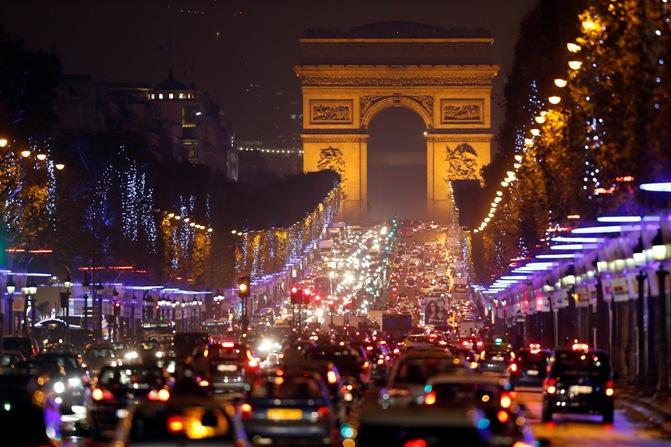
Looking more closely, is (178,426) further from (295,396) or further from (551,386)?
(551,386)

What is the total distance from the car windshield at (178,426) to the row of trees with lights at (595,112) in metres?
19.5

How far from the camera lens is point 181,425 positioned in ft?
65.5

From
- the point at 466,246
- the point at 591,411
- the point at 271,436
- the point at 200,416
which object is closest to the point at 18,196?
the point at 591,411

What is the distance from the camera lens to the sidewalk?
42250 mm

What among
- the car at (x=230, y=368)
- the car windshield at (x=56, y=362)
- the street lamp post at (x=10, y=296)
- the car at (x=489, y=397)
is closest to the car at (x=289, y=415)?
the car at (x=489, y=397)

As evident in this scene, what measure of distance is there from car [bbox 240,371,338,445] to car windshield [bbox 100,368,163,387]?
260 inches

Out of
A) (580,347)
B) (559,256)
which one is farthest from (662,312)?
(559,256)

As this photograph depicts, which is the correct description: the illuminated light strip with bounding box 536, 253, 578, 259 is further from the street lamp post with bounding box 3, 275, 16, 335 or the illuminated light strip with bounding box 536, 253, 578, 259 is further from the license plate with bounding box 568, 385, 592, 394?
the license plate with bounding box 568, 385, 592, 394

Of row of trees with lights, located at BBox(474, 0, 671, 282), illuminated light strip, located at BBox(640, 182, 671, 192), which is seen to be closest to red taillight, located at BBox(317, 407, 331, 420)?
row of trees with lights, located at BBox(474, 0, 671, 282)

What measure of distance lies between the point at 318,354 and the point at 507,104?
57.8m

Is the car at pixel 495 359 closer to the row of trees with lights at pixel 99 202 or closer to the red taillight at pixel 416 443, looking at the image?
the row of trees with lights at pixel 99 202

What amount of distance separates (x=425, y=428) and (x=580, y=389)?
80.8 ft

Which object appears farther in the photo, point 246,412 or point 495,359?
point 495,359

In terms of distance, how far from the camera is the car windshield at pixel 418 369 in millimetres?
34000
